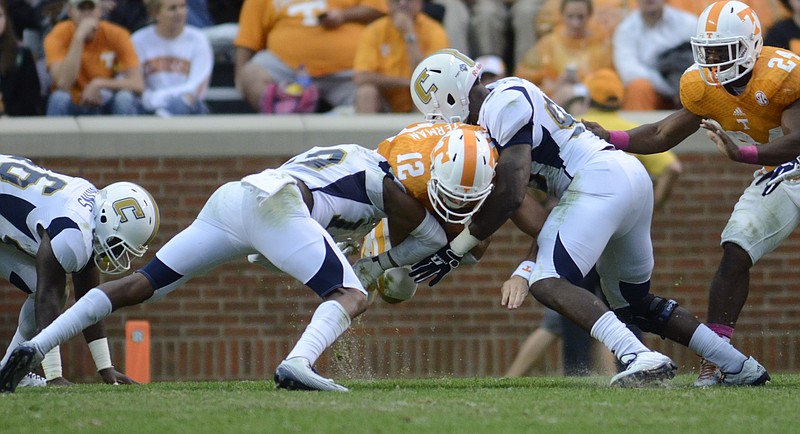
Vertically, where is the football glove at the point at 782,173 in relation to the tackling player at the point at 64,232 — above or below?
above

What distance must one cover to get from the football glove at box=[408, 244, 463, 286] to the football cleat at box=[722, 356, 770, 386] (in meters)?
1.50

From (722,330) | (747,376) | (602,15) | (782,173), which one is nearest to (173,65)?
(602,15)

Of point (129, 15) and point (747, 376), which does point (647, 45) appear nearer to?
point (129, 15)

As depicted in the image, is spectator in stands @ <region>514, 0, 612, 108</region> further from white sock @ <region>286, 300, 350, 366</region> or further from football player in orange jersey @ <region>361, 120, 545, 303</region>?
white sock @ <region>286, 300, 350, 366</region>

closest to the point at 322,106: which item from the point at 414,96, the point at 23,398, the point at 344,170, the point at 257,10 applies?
the point at 257,10

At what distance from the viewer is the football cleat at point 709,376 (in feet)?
21.9

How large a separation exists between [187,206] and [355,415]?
5339mm

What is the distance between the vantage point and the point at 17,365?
5.89m

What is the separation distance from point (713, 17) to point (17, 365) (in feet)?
13.1

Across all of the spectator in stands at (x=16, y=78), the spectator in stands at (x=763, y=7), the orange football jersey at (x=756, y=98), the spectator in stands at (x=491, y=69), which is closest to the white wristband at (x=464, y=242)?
the orange football jersey at (x=756, y=98)

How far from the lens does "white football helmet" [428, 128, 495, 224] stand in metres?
6.14

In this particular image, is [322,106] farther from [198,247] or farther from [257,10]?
[198,247]

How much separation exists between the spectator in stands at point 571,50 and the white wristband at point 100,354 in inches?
187

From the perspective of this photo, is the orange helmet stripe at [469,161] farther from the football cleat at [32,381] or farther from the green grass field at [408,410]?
the football cleat at [32,381]
